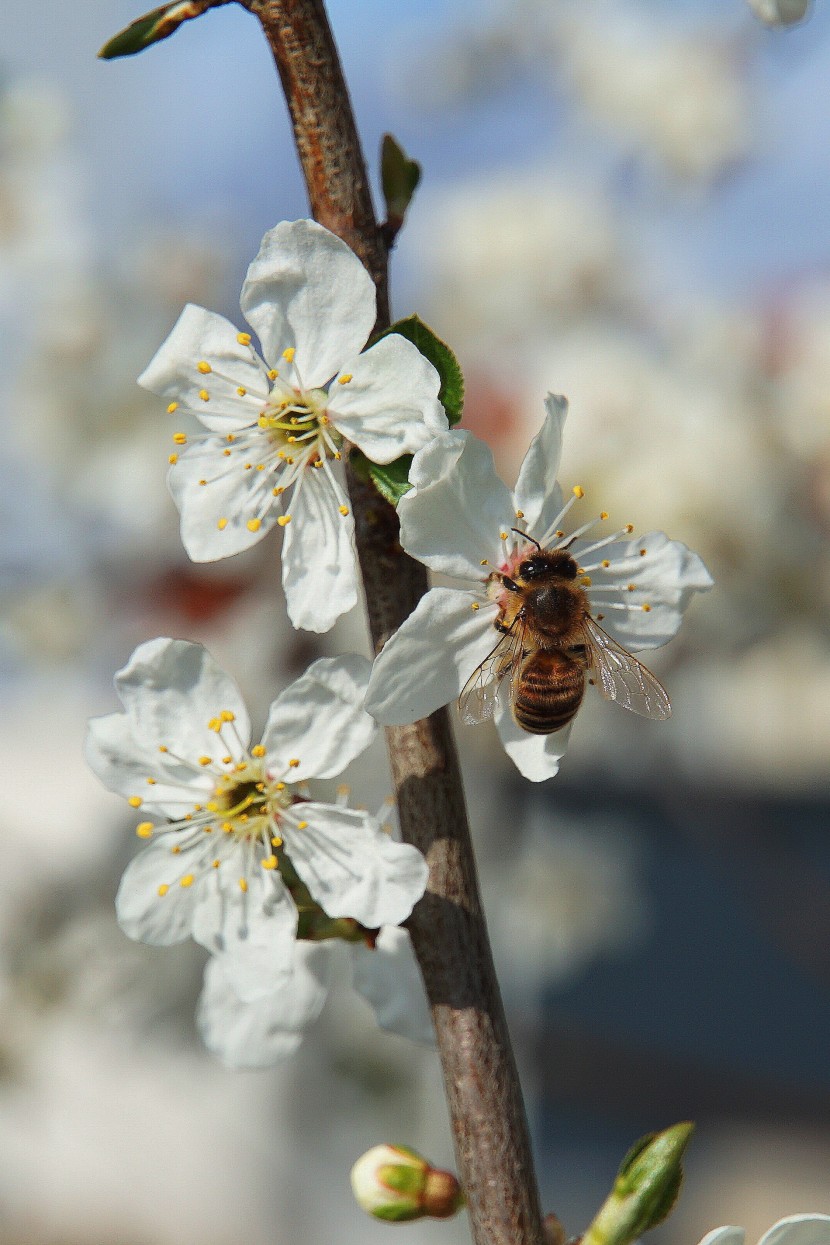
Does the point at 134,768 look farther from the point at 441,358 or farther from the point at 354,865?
the point at 441,358

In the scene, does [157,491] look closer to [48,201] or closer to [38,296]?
[38,296]

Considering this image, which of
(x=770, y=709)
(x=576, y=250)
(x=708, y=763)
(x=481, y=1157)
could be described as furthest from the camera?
(x=708, y=763)

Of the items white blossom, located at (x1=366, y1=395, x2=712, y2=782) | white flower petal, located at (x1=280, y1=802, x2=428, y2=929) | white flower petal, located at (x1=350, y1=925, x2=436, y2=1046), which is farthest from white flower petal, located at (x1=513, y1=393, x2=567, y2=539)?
white flower petal, located at (x1=350, y1=925, x2=436, y2=1046)

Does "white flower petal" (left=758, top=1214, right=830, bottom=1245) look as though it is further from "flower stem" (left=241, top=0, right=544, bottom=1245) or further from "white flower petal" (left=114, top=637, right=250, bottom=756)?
"white flower petal" (left=114, top=637, right=250, bottom=756)

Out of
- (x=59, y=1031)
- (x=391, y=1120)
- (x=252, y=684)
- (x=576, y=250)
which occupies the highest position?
(x=576, y=250)

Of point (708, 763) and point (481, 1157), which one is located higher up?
point (481, 1157)

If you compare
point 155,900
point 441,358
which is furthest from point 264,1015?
point 441,358

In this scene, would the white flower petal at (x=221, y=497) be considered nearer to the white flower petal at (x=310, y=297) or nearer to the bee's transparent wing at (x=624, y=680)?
the white flower petal at (x=310, y=297)

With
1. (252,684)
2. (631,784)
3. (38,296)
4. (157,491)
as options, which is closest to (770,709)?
(631,784)

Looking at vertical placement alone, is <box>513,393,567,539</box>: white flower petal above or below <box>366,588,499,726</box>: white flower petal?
above
